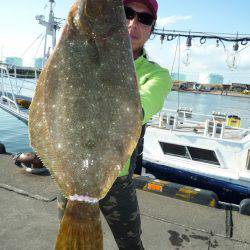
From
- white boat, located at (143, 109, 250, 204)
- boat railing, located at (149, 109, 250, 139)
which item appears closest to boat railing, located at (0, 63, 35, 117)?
Result: white boat, located at (143, 109, 250, 204)

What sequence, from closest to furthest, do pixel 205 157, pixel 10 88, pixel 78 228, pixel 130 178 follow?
pixel 78 228 → pixel 130 178 → pixel 205 157 → pixel 10 88

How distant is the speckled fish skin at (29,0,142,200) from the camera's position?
1.78 meters

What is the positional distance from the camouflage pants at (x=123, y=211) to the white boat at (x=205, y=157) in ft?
30.3

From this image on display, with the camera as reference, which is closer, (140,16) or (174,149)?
(140,16)

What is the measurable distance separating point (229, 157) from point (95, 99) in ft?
35.2

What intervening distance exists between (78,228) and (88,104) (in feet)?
2.49

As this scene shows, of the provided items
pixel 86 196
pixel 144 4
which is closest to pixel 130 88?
pixel 86 196

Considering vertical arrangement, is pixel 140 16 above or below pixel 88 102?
above

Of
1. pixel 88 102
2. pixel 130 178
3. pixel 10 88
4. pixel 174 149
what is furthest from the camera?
pixel 10 88

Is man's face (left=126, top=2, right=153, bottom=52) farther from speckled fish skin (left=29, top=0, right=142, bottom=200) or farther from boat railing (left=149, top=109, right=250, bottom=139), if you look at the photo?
boat railing (left=149, top=109, right=250, bottom=139)

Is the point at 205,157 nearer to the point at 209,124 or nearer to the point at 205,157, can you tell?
the point at 205,157

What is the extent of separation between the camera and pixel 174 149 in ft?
42.7

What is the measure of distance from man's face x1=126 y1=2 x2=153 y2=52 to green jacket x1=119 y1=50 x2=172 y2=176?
0.16 metres

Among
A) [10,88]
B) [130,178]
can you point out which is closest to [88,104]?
[130,178]
